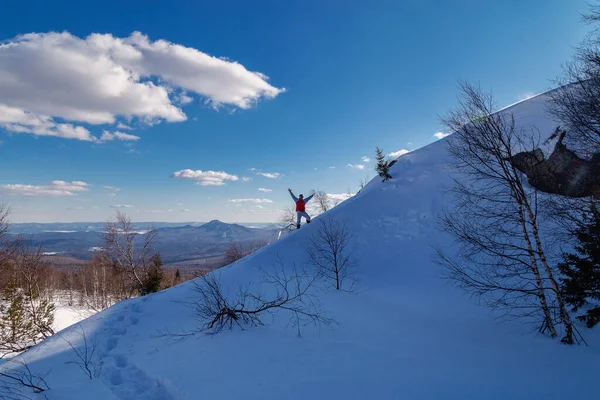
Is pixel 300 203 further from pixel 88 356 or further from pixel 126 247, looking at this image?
pixel 126 247

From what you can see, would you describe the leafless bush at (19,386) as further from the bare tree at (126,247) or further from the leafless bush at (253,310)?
the bare tree at (126,247)

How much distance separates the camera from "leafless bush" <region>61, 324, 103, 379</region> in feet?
18.6

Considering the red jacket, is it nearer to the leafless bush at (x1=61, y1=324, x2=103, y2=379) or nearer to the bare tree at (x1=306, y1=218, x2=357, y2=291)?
the bare tree at (x1=306, y1=218, x2=357, y2=291)

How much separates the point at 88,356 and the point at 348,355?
19.7 ft

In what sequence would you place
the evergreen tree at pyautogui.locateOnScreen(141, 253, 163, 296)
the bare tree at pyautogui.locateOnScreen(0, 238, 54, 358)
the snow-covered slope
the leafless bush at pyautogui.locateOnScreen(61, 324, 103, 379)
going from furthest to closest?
1. the evergreen tree at pyautogui.locateOnScreen(141, 253, 163, 296)
2. the bare tree at pyautogui.locateOnScreen(0, 238, 54, 358)
3. the leafless bush at pyautogui.locateOnScreen(61, 324, 103, 379)
4. the snow-covered slope

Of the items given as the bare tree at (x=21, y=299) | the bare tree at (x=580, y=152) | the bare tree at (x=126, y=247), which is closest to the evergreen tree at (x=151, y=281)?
the bare tree at (x=126, y=247)

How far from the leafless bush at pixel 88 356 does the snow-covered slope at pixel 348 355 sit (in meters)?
0.13

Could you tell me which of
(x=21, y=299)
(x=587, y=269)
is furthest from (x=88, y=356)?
(x=21, y=299)

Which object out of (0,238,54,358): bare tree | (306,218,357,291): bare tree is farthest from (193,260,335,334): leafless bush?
(0,238,54,358): bare tree

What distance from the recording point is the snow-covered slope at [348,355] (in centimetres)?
456

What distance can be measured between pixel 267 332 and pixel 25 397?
449 centimetres

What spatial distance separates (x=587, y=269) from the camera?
21.2ft

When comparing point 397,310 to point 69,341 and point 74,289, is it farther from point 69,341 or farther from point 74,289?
point 74,289

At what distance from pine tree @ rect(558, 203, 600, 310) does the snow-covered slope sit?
0.86 m
